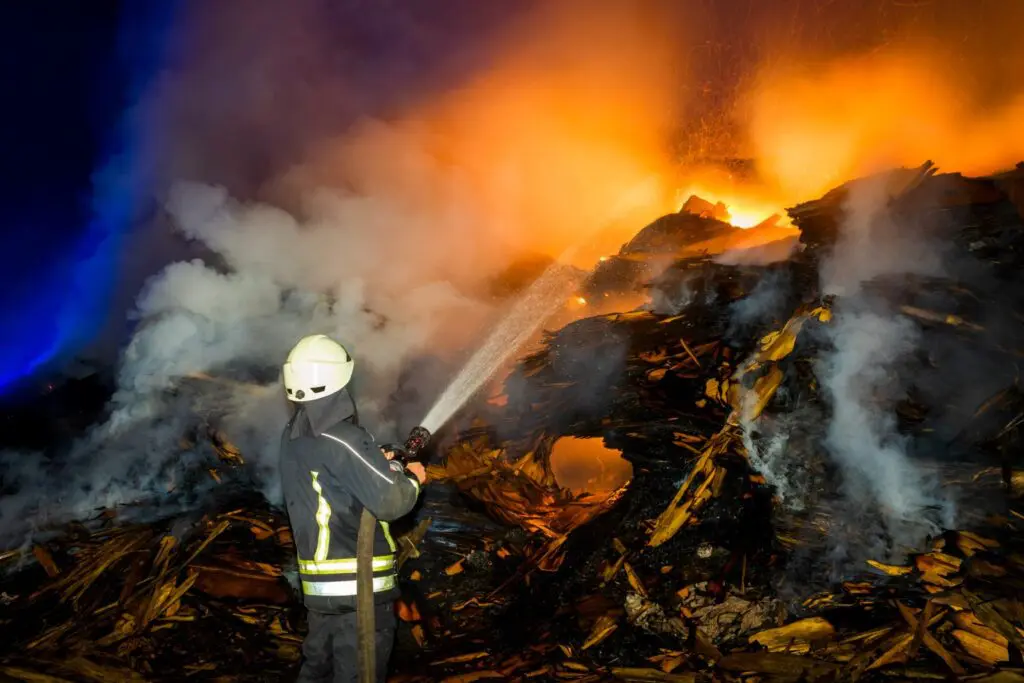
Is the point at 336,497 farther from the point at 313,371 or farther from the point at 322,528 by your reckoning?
the point at 313,371

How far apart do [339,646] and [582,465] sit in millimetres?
6093

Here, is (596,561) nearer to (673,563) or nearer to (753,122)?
(673,563)

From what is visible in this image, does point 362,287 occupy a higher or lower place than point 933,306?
higher

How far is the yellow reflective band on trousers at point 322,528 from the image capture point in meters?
2.99

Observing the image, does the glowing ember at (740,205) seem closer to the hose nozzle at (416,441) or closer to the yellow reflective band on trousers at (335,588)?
the hose nozzle at (416,441)

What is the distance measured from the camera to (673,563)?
178 inches

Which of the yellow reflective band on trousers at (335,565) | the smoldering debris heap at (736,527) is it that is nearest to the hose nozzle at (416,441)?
the yellow reflective band on trousers at (335,565)

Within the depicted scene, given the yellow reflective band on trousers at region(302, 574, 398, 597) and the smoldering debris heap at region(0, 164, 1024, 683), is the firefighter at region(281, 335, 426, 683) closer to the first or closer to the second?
the yellow reflective band on trousers at region(302, 574, 398, 597)

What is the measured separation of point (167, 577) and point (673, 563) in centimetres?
446

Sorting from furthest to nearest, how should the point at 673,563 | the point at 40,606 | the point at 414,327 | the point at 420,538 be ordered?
the point at 414,327 → the point at 420,538 → the point at 40,606 → the point at 673,563

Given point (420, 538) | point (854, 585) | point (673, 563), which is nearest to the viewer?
point (854, 585)

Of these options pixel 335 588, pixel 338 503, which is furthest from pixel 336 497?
pixel 335 588

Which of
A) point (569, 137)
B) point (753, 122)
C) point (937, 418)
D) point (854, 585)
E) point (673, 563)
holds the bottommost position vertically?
point (854, 585)

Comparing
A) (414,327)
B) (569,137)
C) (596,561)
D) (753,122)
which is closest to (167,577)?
(596,561)
